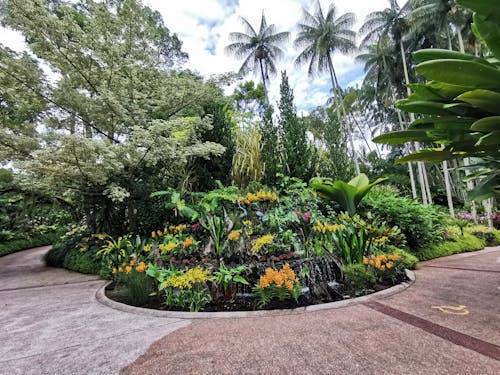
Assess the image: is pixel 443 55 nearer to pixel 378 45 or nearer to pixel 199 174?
pixel 199 174

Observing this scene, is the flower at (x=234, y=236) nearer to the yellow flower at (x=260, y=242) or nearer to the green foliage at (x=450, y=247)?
the yellow flower at (x=260, y=242)

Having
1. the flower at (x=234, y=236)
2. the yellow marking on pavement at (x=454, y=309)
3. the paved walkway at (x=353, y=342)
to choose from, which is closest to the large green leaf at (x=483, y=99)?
the paved walkway at (x=353, y=342)

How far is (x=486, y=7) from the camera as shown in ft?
2.50

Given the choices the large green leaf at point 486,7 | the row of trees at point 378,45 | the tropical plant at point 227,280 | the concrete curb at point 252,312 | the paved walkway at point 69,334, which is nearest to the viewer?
the large green leaf at point 486,7

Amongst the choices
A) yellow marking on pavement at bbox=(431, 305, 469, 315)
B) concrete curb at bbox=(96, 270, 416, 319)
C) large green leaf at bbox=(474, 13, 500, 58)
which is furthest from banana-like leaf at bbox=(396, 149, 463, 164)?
concrete curb at bbox=(96, 270, 416, 319)

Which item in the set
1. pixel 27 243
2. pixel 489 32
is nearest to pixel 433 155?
pixel 489 32

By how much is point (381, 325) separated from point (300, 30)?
19421 mm

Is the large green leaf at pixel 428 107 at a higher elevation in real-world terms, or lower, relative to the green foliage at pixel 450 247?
higher

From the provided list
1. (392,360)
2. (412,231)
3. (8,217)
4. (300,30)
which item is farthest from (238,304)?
(300,30)

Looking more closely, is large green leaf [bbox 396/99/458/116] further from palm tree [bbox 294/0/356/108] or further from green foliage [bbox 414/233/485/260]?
palm tree [bbox 294/0/356/108]

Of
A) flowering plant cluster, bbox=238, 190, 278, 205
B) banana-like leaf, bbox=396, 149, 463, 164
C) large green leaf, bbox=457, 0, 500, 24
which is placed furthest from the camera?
flowering plant cluster, bbox=238, 190, 278, 205

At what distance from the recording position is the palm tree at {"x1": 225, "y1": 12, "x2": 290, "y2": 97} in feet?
55.1

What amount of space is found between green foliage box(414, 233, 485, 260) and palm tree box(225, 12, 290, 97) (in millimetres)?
15041

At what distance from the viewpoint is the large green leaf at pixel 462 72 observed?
803 millimetres
